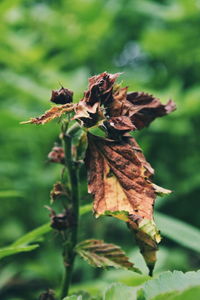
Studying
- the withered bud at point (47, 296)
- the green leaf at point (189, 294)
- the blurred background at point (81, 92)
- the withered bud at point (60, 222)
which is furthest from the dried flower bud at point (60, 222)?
the blurred background at point (81, 92)

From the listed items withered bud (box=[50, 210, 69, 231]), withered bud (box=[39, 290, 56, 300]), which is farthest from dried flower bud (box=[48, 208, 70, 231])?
withered bud (box=[39, 290, 56, 300])

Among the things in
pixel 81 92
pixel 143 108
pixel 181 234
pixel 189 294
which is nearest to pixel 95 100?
pixel 143 108

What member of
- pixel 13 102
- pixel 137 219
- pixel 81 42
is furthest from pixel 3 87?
pixel 137 219

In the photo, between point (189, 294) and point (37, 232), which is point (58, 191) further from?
point (189, 294)

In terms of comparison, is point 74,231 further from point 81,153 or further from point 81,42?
point 81,42

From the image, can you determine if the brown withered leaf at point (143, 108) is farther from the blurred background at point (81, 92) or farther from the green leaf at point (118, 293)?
the blurred background at point (81, 92)
